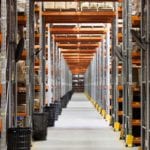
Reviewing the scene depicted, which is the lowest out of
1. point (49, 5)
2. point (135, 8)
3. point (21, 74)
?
point (21, 74)

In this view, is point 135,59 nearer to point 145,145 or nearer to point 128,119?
point 128,119

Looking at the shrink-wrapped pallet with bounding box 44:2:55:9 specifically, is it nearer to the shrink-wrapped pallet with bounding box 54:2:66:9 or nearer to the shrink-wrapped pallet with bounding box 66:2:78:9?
the shrink-wrapped pallet with bounding box 54:2:66:9

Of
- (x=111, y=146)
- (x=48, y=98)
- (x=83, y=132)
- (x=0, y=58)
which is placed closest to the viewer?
(x=0, y=58)

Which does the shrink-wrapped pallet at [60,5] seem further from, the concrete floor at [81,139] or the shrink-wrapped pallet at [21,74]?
the shrink-wrapped pallet at [21,74]

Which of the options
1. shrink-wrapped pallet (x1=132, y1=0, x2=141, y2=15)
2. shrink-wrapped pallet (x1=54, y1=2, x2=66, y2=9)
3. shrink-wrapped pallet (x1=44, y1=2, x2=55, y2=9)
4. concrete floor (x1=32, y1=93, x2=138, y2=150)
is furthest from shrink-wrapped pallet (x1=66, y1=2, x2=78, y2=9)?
shrink-wrapped pallet (x1=132, y1=0, x2=141, y2=15)

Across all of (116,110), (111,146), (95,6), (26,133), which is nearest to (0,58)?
(26,133)

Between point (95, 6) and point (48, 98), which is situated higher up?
point (95, 6)

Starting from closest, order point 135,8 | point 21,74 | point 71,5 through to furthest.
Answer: point 135,8
point 21,74
point 71,5

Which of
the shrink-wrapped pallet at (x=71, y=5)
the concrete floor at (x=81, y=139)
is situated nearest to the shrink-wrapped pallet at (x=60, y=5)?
the shrink-wrapped pallet at (x=71, y=5)

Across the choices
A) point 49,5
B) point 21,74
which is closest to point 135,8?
point 21,74

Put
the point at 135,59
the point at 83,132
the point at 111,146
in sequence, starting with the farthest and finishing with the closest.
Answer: the point at 83,132 < the point at 135,59 < the point at 111,146

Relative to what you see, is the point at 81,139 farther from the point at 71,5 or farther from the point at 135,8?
the point at 71,5

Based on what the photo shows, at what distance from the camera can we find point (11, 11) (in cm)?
1189

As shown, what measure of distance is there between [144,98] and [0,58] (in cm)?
350
